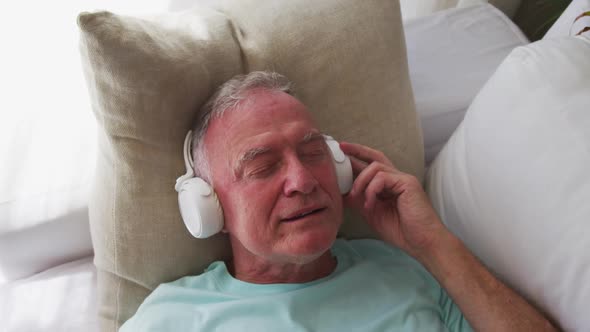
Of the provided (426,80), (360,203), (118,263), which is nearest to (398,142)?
(360,203)

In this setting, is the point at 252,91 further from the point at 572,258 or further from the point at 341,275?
the point at 572,258

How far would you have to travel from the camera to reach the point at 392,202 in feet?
4.43

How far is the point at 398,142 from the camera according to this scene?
4.62 feet

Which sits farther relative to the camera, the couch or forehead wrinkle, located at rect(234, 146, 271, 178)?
the couch

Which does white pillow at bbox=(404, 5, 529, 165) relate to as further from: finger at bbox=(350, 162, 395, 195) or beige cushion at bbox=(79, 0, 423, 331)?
finger at bbox=(350, 162, 395, 195)

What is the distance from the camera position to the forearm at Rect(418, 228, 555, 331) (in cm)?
111

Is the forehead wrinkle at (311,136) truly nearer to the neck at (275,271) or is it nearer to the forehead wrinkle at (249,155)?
the forehead wrinkle at (249,155)

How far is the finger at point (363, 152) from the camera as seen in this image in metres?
1.32

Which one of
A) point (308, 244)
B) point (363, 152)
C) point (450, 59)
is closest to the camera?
point (308, 244)

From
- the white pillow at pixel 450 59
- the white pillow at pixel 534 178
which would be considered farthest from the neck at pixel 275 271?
the white pillow at pixel 450 59

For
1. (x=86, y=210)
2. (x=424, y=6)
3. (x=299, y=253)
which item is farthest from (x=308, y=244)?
(x=424, y=6)

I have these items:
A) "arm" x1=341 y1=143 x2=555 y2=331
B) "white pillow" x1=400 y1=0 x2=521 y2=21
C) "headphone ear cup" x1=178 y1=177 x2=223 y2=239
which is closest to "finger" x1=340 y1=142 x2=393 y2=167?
"arm" x1=341 y1=143 x2=555 y2=331

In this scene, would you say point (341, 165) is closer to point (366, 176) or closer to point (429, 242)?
point (366, 176)

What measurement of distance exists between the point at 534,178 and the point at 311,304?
22.0 inches
